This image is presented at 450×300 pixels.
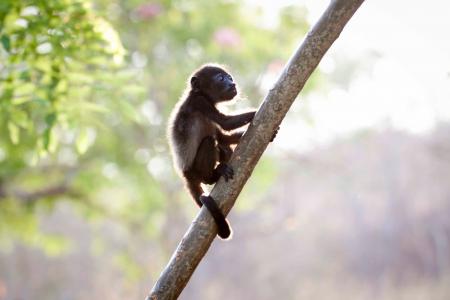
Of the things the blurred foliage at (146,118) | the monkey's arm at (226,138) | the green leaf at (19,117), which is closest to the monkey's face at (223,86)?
the monkey's arm at (226,138)

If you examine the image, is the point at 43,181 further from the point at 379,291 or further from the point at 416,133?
the point at 416,133

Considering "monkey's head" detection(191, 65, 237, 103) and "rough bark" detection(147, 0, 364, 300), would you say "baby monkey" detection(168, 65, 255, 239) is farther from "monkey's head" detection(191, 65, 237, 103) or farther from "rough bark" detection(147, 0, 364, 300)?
"rough bark" detection(147, 0, 364, 300)

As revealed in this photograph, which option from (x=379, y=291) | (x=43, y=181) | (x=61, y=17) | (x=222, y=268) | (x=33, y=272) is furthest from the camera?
(x=33, y=272)

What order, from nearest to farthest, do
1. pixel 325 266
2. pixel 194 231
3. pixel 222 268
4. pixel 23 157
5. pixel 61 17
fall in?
1. pixel 194 231
2. pixel 61 17
3. pixel 23 157
4. pixel 325 266
5. pixel 222 268

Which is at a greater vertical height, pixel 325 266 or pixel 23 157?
pixel 23 157

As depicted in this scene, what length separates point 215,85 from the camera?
5090mm

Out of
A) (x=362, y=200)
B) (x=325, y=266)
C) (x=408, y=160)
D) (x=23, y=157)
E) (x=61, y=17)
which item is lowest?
(x=325, y=266)

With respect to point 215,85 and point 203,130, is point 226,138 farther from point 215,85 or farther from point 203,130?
point 215,85

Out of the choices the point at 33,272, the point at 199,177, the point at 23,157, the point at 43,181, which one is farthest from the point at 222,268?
the point at 199,177

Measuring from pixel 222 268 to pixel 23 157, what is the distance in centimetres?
1620

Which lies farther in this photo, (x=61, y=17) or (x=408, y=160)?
(x=408, y=160)

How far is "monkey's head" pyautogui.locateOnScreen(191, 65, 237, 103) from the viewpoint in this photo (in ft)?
16.6

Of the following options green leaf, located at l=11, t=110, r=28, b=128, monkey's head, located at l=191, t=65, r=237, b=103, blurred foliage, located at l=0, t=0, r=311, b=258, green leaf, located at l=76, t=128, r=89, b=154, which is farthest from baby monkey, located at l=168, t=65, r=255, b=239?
blurred foliage, located at l=0, t=0, r=311, b=258

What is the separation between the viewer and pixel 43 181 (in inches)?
570
